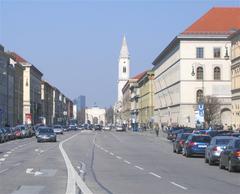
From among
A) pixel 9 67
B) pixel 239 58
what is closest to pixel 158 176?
pixel 239 58

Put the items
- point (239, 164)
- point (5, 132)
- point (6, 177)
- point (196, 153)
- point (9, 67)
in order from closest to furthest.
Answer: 1. point (6, 177)
2. point (239, 164)
3. point (196, 153)
4. point (5, 132)
5. point (9, 67)

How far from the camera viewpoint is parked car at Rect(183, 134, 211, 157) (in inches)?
1604

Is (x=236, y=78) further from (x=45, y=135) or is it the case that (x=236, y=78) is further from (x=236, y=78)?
(x=45, y=135)

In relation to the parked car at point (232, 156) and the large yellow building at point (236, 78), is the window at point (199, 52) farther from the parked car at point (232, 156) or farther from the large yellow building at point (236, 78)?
the parked car at point (232, 156)

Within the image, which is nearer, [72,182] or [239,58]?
[72,182]

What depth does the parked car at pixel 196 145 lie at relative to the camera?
4075 cm

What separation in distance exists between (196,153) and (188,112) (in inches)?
3295

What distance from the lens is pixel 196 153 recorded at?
4088 centimetres

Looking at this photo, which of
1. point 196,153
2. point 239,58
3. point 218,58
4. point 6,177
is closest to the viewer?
point 6,177

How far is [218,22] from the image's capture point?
128 meters

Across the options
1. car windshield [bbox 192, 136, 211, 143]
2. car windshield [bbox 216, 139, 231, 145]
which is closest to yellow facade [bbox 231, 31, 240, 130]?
car windshield [bbox 192, 136, 211, 143]

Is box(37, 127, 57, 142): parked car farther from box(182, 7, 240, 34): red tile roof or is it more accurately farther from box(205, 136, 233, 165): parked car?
box(182, 7, 240, 34): red tile roof

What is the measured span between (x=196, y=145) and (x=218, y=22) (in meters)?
90.3

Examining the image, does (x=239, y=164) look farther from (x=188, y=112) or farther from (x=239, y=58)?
(x=188, y=112)
